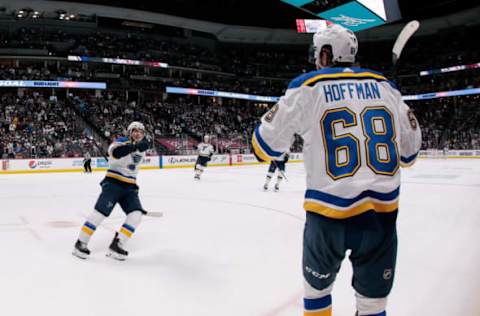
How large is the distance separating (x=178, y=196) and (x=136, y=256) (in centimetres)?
479

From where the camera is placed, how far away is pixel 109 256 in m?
3.93

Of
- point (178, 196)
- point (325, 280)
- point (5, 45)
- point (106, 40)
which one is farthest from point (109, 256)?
point (106, 40)

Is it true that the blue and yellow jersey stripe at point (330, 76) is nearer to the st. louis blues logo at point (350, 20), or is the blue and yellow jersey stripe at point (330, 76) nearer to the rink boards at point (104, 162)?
the rink boards at point (104, 162)

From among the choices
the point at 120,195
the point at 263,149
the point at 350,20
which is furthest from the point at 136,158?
the point at 350,20

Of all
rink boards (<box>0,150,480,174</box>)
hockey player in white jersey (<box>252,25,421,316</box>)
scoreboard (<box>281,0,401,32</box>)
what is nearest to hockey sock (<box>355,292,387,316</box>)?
hockey player in white jersey (<box>252,25,421,316</box>)

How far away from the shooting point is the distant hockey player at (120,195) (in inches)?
153

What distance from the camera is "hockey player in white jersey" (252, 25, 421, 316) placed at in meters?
1.58

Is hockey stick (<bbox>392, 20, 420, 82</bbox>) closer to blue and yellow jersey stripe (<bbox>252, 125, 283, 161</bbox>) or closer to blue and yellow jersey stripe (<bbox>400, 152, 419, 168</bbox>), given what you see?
blue and yellow jersey stripe (<bbox>400, 152, 419, 168</bbox>)

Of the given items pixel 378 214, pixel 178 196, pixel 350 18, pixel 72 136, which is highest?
pixel 350 18

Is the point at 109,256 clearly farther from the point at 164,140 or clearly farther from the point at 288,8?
the point at 288,8

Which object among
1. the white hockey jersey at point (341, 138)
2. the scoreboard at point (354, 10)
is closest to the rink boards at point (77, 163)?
the scoreboard at point (354, 10)

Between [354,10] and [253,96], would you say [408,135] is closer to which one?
[354,10]

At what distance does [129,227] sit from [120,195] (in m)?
0.35

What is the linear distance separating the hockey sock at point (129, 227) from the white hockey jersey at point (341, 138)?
2.73 m
